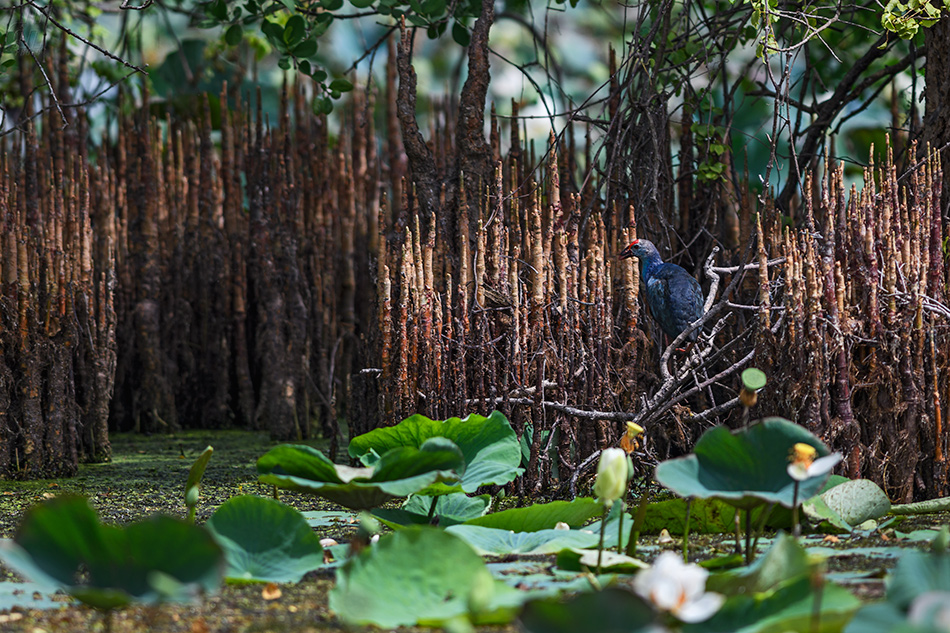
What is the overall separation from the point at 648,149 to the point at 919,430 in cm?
172

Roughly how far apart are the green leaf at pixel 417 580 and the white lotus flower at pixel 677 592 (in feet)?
0.93

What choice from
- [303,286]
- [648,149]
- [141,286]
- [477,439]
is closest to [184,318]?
[141,286]

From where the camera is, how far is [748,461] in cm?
194

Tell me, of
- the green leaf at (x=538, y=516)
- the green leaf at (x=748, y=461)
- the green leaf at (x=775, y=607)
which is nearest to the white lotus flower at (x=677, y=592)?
the green leaf at (x=775, y=607)

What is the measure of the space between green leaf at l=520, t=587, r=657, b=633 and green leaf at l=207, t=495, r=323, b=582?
86 centimetres

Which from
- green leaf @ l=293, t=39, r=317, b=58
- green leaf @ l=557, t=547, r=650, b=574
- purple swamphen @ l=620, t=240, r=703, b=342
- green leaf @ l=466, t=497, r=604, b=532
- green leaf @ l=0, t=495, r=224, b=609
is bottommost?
green leaf @ l=557, t=547, r=650, b=574

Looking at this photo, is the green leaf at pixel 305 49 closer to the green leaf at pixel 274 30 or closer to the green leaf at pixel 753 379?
the green leaf at pixel 274 30

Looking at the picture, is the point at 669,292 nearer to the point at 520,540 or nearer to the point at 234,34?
the point at 520,540

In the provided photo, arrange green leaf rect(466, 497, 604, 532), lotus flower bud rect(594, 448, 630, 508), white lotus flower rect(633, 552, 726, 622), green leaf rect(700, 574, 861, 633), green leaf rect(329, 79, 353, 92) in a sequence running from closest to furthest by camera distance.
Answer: white lotus flower rect(633, 552, 726, 622), green leaf rect(700, 574, 861, 633), lotus flower bud rect(594, 448, 630, 508), green leaf rect(466, 497, 604, 532), green leaf rect(329, 79, 353, 92)

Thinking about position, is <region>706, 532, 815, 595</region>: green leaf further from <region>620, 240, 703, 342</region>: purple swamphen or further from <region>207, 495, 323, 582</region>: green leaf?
<region>620, 240, 703, 342</region>: purple swamphen

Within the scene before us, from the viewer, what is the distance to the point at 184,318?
18.9 ft

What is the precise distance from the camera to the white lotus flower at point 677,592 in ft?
4.41

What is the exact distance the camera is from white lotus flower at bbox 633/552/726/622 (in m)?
1.34

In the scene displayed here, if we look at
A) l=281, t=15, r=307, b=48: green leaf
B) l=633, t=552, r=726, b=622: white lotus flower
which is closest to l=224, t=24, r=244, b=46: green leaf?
l=281, t=15, r=307, b=48: green leaf
